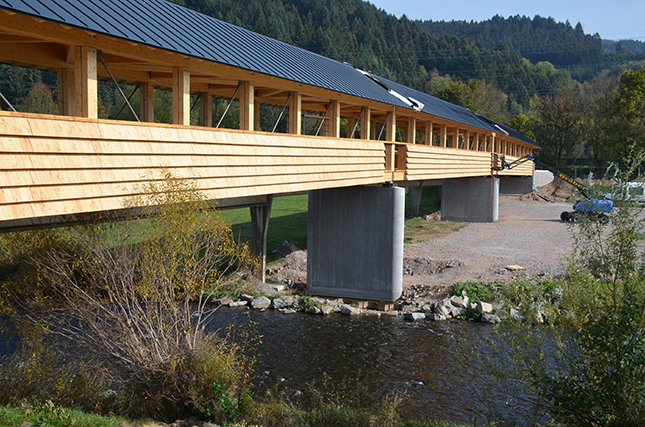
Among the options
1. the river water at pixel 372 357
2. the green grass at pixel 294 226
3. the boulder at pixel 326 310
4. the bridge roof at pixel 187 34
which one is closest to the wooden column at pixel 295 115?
the bridge roof at pixel 187 34

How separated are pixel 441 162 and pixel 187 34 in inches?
644

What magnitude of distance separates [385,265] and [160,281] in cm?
1129

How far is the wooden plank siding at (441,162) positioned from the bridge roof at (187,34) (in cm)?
434

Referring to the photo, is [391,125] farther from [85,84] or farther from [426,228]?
[426,228]

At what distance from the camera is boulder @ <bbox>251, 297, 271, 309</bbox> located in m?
17.9

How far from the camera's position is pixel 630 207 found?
7141 mm

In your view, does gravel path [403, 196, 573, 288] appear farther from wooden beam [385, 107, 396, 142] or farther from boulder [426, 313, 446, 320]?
wooden beam [385, 107, 396, 142]

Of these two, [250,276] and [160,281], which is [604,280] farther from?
[250,276]

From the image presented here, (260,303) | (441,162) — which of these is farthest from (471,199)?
(260,303)

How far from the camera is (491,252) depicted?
82.3 ft

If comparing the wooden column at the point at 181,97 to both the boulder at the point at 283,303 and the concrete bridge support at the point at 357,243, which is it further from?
the concrete bridge support at the point at 357,243

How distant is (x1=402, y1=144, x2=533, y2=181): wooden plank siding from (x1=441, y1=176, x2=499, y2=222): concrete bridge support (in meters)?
1.46

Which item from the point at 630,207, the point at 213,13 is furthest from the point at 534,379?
the point at 213,13

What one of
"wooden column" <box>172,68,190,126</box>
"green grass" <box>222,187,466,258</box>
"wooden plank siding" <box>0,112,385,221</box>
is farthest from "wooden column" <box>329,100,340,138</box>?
"green grass" <box>222,187,466,258</box>
